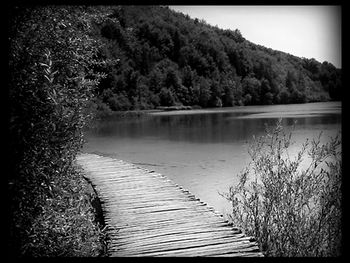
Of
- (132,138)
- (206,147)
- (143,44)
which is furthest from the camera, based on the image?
(143,44)

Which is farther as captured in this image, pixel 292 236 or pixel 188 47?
pixel 188 47

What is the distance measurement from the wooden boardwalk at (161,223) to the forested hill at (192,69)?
1368 inches

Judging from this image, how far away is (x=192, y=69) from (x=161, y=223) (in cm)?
5643

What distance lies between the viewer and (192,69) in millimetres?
59594

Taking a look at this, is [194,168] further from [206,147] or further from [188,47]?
[188,47]

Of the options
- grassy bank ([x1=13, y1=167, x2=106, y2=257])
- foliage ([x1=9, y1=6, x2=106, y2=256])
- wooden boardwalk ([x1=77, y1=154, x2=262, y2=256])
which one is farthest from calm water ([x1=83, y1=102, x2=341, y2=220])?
foliage ([x1=9, y1=6, x2=106, y2=256])

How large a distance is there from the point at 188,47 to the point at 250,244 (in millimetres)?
58568

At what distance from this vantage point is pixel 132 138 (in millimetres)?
19375

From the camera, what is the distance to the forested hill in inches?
1821

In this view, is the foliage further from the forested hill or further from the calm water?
the forested hill

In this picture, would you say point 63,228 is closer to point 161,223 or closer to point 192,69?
point 161,223

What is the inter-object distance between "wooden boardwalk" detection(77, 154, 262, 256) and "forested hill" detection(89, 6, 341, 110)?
34741mm

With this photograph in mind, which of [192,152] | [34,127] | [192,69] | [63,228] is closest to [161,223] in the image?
[63,228]

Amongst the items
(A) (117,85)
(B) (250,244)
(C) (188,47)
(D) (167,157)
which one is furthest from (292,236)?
(C) (188,47)
